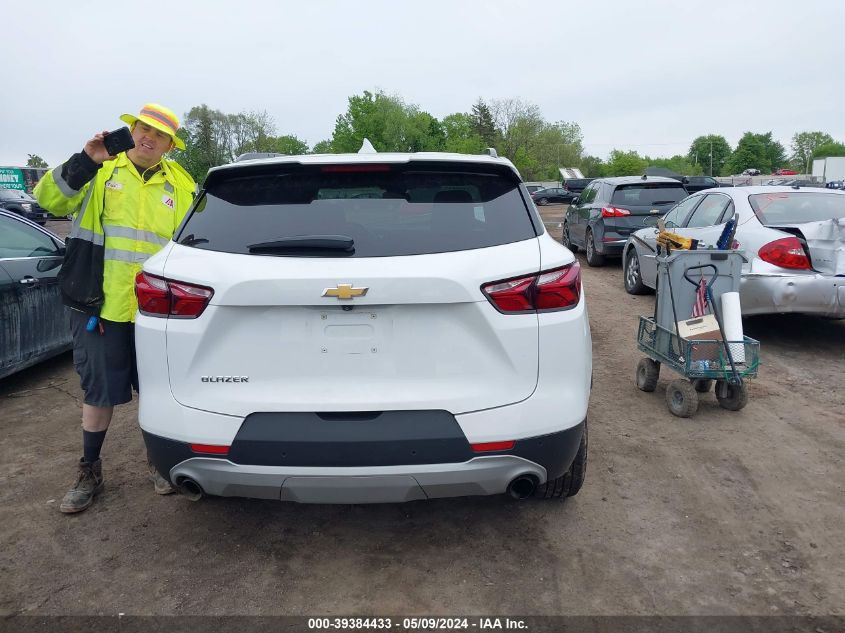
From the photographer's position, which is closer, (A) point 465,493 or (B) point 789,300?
(A) point 465,493

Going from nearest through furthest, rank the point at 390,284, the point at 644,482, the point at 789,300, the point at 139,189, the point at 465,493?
the point at 390,284 → the point at 465,493 → the point at 139,189 → the point at 644,482 → the point at 789,300

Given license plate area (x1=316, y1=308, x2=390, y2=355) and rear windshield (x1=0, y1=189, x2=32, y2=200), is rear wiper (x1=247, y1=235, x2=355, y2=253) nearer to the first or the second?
license plate area (x1=316, y1=308, x2=390, y2=355)

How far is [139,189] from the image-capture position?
3492 mm

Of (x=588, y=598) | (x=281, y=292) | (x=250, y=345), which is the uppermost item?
(x=281, y=292)

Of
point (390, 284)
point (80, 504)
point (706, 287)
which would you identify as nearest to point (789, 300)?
point (706, 287)

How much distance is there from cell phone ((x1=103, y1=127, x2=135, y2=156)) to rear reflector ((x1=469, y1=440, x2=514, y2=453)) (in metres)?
2.13

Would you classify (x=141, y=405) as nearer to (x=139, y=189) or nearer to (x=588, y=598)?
(x=139, y=189)

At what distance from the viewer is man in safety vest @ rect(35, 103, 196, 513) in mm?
3369

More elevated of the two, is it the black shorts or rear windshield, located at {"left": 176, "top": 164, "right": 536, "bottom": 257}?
rear windshield, located at {"left": 176, "top": 164, "right": 536, "bottom": 257}

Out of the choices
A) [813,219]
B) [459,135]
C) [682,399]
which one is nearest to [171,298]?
[682,399]

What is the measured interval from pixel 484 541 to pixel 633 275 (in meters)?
7.23

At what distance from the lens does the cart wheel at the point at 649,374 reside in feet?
17.5

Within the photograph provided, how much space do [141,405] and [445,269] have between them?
4.63ft

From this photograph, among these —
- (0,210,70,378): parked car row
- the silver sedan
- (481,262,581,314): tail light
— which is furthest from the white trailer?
(481,262,581,314): tail light
